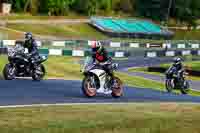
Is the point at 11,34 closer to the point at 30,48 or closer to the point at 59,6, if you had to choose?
the point at 59,6

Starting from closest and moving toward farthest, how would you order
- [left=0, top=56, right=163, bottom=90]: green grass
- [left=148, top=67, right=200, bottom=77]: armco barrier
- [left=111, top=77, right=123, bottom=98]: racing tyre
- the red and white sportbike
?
the red and white sportbike
[left=111, top=77, right=123, bottom=98]: racing tyre
[left=0, top=56, right=163, bottom=90]: green grass
[left=148, top=67, right=200, bottom=77]: armco barrier

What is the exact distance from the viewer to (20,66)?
898 inches

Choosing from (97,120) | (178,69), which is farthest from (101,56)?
(178,69)

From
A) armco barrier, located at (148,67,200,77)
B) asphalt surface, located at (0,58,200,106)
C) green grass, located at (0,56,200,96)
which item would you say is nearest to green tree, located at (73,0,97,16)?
armco barrier, located at (148,67,200,77)

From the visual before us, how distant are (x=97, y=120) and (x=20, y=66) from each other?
11270mm

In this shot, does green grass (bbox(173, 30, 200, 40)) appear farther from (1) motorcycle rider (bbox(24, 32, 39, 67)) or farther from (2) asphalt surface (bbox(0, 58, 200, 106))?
(2) asphalt surface (bbox(0, 58, 200, 106))

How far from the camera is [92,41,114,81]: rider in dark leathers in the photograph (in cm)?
1830

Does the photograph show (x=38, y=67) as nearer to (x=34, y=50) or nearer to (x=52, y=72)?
(x=34, y=50)

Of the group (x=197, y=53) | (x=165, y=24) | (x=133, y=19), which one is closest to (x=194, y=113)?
(x=197, y=53)

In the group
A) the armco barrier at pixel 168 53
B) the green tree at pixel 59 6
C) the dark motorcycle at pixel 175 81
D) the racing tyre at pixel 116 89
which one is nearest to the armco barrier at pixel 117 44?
the armco barrier at pixel 168 53

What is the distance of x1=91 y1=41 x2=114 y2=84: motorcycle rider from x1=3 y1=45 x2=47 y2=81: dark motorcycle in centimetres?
502

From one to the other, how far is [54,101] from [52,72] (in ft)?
47.8

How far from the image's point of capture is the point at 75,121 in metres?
11.6

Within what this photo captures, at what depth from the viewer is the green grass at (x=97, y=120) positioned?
10.7 meters
